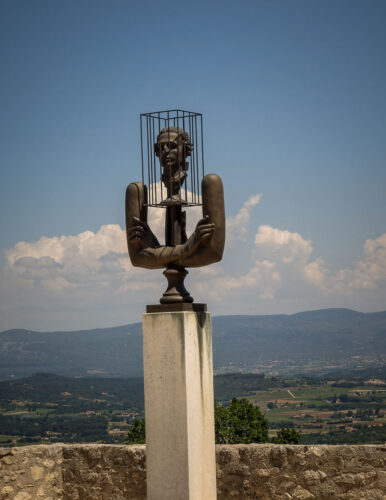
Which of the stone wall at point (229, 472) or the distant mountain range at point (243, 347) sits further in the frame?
the distant mountain range at point (243, 347)

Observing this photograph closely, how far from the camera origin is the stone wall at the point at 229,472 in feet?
24.9

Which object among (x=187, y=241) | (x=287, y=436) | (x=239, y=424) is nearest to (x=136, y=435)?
(x=239, y=424)

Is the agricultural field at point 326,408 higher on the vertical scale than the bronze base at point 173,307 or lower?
lower

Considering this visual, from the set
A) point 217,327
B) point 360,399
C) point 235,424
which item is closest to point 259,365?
point 217,327

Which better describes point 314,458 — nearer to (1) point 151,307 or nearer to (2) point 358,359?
(1) point 151,307

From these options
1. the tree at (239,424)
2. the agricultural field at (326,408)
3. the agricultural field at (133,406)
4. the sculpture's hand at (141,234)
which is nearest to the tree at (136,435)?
the tree at (239,424)

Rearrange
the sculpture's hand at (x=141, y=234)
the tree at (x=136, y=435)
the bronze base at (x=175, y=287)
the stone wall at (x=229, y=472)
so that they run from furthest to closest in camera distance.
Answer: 1. the tree at (x=136, y=435)
2. the stone wall at (x=229, y=472)
3. the sculpture's hand at (x=141, y=234)
4. the bronze base at (x=175, y=287)

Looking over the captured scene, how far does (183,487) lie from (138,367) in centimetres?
9307

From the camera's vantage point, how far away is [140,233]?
22.8 feet

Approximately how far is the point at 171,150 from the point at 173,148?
0.05 meters

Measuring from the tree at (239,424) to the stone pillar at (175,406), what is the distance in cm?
460

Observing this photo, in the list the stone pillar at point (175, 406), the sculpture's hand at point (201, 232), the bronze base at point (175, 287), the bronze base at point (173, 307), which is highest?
the sculpture's hand at point (201, 232)

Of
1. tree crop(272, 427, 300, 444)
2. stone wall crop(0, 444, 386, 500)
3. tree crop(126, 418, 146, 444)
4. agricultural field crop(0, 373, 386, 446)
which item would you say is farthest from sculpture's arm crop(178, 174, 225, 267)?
agricultural field crop(0, 373, 386, 446)

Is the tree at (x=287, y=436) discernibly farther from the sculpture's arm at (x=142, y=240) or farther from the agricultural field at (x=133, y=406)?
the agricultural field at (x=133, y=406)
